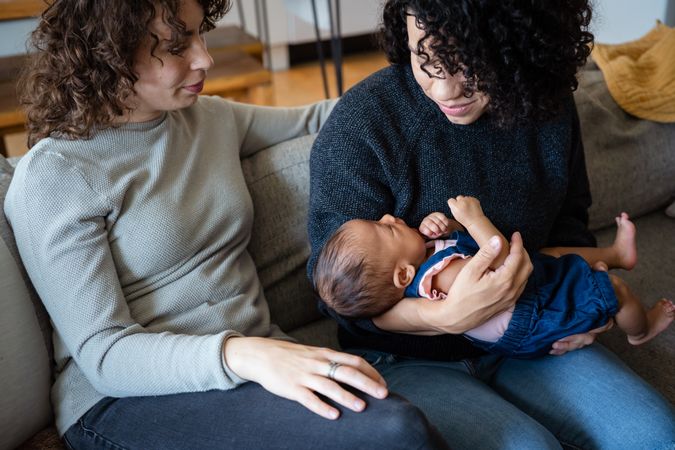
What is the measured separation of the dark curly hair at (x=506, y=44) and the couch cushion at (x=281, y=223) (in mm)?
396

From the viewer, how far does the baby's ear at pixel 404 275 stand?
1.32 metres

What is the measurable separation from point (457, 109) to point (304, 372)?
559 mm

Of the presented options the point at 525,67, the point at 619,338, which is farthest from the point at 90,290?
the point at 619,338

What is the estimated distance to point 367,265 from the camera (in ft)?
4.23

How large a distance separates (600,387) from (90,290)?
0.93m

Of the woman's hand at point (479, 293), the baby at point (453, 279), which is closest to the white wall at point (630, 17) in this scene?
the baby at point (453, 279)

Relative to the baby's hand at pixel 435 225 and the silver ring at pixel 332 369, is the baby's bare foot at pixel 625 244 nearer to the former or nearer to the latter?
the baby's hand at pixel 435 225

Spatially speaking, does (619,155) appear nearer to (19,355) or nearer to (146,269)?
(146,269)

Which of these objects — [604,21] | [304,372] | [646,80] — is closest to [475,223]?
[304,372]

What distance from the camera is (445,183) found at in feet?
4.59

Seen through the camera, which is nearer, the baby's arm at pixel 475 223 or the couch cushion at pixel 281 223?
the baby's arm at pixel 475 223

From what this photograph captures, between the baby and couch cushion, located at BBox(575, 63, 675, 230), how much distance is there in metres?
0.74

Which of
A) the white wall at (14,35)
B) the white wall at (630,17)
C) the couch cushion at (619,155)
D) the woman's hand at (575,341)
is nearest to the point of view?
the woman's hand at (575,341)

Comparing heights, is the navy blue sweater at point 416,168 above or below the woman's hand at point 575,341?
above
